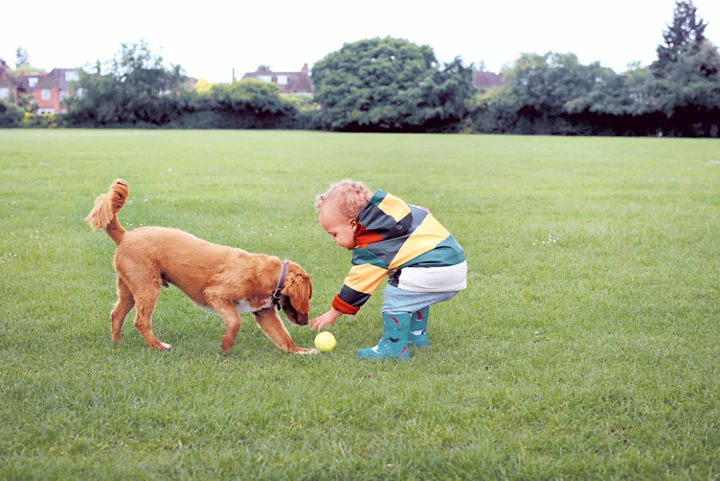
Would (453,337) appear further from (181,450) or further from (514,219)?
(514,219)

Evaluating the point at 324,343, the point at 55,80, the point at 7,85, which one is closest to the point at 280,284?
the point at 324,343

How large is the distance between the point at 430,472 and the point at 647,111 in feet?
180

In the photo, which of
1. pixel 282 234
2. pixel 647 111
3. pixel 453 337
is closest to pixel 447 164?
pixel 282 234

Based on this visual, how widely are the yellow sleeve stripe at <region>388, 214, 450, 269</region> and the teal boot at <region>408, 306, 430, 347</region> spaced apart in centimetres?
50

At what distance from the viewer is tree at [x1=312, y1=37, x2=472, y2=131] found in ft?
188

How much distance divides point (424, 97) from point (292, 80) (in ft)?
181

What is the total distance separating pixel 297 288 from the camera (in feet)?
13.9

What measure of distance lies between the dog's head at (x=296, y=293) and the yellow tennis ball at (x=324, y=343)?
0.17m

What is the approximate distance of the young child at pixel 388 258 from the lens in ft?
13.9

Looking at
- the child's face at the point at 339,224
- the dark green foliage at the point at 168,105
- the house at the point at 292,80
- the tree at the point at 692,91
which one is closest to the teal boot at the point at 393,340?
the child's face at the point at 339,224

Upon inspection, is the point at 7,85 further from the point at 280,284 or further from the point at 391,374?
the point at 391,374

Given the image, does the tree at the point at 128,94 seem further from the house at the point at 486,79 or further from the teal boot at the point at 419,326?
the teal boot at the point at 419,326

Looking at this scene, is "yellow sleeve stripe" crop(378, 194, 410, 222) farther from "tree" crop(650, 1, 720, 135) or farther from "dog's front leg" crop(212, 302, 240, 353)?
"tree" crop(650, 1, 720, 135)

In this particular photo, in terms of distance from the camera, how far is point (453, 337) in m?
4.77
